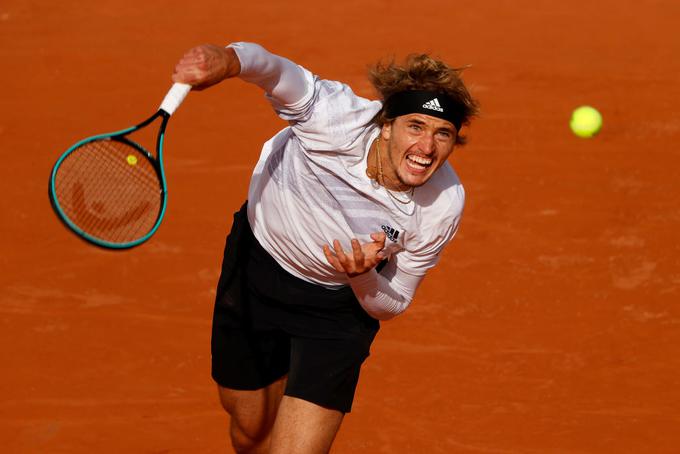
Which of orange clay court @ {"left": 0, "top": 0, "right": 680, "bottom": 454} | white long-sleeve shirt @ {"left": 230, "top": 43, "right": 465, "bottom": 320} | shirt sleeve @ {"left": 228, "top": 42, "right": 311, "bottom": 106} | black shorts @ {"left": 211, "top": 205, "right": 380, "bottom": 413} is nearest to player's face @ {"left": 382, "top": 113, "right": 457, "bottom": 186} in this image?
white long-sleeve shirt @ {"left": 230, "top": 43, "right": 465, "bottom": 320}

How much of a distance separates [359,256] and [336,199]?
29 centimetres

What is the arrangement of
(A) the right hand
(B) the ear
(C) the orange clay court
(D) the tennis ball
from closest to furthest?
(A) the right hand
(B) the ear
(C) the orange clay court
(D) the tennis ball

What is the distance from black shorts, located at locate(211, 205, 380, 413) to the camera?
421cm

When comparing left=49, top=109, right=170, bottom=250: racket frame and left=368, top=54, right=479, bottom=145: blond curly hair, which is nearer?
left=49, top=109, right=170, bottom=250: racket frame

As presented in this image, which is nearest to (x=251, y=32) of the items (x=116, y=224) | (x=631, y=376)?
(x=631, y=376)

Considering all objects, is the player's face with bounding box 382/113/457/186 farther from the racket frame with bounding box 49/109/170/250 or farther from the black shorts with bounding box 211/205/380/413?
the racket frame with bounding box 49/109/170/250

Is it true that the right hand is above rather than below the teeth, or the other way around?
above

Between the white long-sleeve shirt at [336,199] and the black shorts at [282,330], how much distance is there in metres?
0.10

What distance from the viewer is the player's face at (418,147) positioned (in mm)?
3830

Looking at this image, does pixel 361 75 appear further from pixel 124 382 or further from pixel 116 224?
pixel 116 224

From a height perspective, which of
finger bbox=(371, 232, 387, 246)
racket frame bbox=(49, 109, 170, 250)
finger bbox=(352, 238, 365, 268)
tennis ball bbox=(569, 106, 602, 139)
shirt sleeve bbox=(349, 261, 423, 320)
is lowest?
tennis ball bbox=(569, 106, 602, 139)

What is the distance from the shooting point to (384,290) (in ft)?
13.5

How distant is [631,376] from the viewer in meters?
5.82

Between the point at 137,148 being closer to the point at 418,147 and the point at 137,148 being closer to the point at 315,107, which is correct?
the point at 315,107
